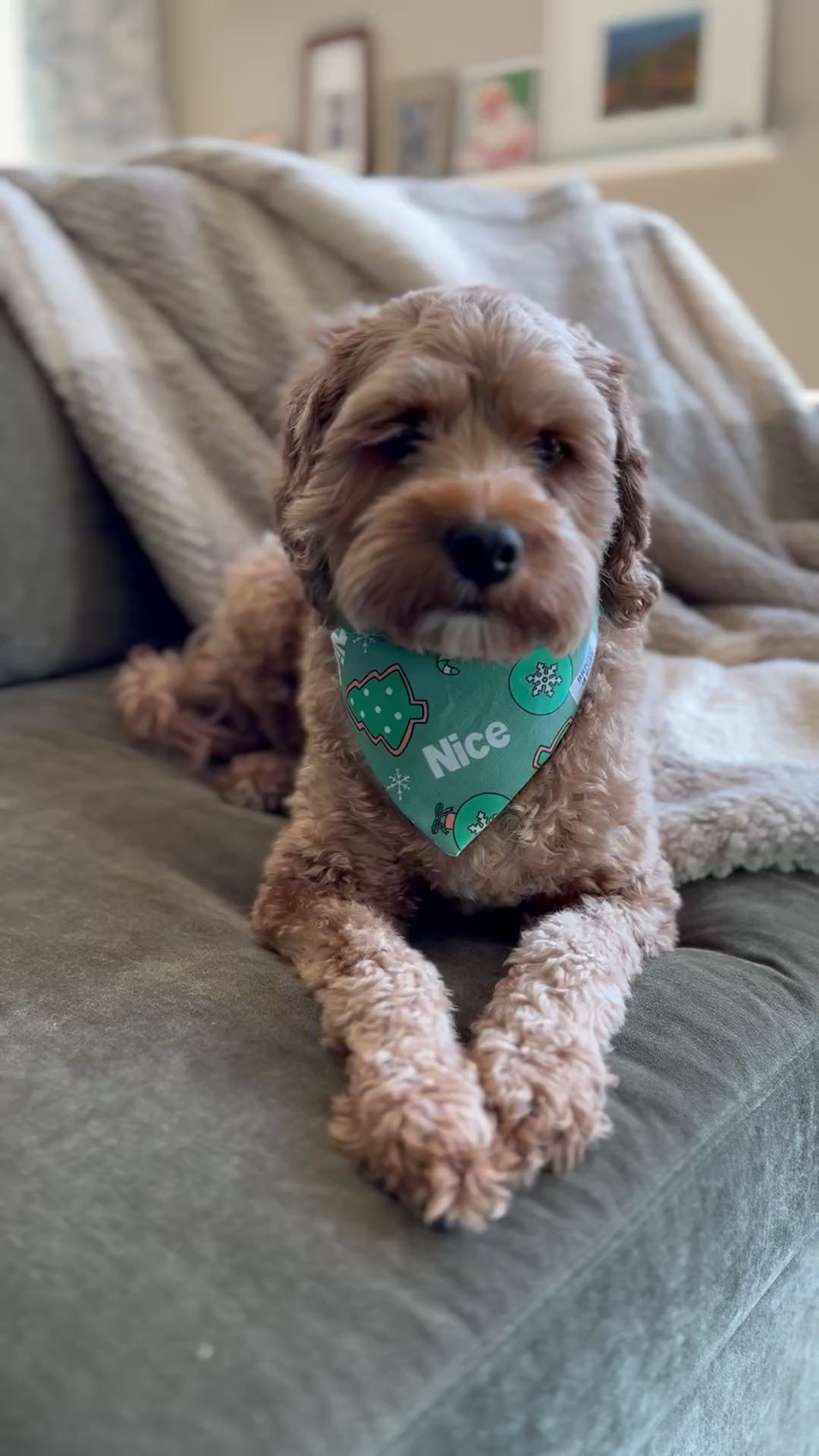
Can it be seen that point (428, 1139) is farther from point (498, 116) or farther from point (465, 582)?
point (498, 116)

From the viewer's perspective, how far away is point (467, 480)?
1.31 metres

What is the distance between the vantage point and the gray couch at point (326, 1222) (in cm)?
91

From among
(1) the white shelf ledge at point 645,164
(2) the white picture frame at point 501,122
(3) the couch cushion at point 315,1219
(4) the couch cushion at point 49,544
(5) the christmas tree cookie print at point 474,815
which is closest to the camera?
(3) the couch cushion at point 315,1219

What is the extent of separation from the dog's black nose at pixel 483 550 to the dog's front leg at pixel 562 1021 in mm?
441

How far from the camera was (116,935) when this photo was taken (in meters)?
1.52

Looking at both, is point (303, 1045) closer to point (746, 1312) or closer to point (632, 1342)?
point (632, 1342)

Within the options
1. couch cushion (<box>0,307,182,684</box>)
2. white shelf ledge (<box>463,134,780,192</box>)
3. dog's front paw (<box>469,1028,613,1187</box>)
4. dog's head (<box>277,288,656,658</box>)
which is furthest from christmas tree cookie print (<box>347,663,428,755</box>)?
white shelf ledge (<box>463,134,780,192</box>)

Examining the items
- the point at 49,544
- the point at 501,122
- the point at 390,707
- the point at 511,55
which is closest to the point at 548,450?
the point at 390,707

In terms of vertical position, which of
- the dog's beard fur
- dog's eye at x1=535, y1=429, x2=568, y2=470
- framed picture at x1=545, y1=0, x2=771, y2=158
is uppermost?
framed picture at x1=545, y1=0, x2=771, y2=158

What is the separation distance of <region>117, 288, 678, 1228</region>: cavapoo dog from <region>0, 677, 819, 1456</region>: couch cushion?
0.19 feet

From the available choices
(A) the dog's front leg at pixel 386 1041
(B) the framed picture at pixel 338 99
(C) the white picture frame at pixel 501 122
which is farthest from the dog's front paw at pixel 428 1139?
(B) the framed picture at pixel 338 99

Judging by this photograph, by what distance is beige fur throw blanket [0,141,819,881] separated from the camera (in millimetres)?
2482

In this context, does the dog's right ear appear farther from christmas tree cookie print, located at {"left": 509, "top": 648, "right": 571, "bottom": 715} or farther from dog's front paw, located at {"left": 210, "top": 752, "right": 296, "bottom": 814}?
dog's front paw, located at {"left": 210, "top": 752, "right": 296, "bottom": 814}

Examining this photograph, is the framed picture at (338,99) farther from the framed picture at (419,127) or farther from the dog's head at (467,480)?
the dog's head at (467,480)
